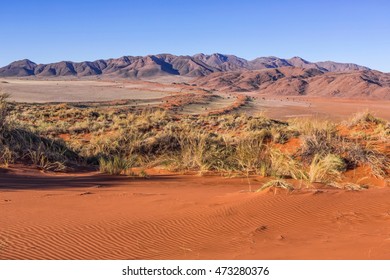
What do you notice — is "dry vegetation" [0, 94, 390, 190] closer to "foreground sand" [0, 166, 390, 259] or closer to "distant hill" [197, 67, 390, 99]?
"foreground sand" [0, 166, 390, 259]

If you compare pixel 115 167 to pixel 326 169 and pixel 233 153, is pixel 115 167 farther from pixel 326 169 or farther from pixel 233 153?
pixel 326 169

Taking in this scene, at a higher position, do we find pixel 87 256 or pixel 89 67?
pixel 89 67

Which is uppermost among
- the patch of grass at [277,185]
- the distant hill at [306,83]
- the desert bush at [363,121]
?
the distant hill at [306,83]

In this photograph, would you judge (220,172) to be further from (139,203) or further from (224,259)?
(224,259)

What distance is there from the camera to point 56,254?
16.2 feet

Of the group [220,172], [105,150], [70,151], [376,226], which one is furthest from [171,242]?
[105,150]

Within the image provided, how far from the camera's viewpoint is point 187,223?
6.26 metres

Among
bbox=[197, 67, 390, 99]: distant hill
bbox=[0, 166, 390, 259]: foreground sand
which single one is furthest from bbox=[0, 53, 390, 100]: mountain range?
bbox=[0, 166, 390, 259]: foreground sand

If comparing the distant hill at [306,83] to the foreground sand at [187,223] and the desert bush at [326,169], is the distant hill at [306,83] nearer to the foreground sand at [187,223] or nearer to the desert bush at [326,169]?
Answer: the desert bush at [326,169]

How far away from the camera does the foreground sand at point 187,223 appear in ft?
16.5

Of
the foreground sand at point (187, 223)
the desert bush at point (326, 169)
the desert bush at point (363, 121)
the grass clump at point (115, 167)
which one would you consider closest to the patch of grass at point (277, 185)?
the foreground sand at point (187, 223)

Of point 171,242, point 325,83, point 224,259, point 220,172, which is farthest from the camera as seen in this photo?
point 325,83

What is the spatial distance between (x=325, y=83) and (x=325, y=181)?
8377 cm

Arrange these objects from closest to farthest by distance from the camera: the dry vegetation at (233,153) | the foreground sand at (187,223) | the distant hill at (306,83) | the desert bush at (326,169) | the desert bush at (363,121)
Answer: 1. the foreground sand at (187,223)
2. the desert bush at (326,169)
3. the dry vegetation at (233,153)
4. the desert bush at (363,121)
5. the distant hill at (306,83)
